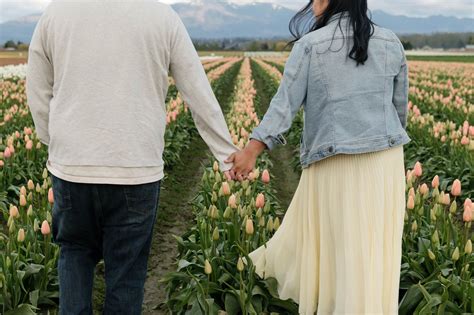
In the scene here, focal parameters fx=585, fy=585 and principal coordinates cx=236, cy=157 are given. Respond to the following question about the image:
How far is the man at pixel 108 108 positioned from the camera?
7.66ft

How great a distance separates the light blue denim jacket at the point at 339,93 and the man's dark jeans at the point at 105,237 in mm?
716

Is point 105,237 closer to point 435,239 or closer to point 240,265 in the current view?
point 240,265

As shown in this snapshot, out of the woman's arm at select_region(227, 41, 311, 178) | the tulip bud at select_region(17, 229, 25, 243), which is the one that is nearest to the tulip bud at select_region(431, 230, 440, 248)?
the woman's arm at select_region(227, 41, 311, 178)

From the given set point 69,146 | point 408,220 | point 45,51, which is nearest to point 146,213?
point 69,146

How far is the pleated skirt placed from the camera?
2826 mm

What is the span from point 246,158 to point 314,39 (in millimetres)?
660

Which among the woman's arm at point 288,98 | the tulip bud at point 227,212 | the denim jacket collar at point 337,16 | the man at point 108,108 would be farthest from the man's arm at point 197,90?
the tulip bud at point 227,212

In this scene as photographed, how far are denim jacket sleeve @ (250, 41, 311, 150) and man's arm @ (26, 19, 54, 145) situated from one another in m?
0.99

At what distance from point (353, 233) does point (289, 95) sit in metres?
0.74

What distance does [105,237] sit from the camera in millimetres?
2623

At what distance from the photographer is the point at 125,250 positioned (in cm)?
263

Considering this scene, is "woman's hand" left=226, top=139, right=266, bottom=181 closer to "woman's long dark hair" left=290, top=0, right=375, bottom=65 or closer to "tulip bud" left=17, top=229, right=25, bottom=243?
"woman's long dark hair" left=290, top=0, right=375, bottom=65

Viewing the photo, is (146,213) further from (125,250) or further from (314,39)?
(314,39)

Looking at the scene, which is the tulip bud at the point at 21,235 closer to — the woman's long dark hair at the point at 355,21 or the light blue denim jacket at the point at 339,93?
the light blue denim jacket at the point at 339,93
